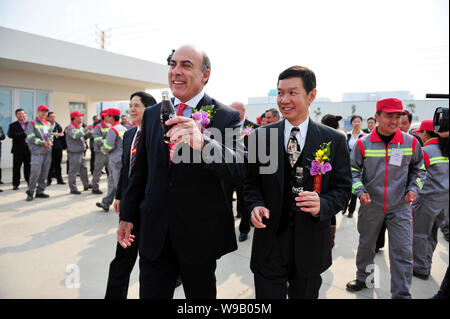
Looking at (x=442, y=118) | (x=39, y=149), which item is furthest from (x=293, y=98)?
(x=39, y=149)

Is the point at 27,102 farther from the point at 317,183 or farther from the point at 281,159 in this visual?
the point at 317,183

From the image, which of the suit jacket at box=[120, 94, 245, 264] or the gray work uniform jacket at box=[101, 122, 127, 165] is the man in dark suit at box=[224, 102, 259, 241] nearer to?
the suit jacket at box=[120, 94, 245, 264]

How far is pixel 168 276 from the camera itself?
72.0 inches

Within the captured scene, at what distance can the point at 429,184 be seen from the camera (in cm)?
353

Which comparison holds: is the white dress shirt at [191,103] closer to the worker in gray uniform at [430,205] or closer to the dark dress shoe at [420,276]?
the worker in gray uniform at [430,205]

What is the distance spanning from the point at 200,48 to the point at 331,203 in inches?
52.8

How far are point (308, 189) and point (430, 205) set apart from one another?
8.65ft

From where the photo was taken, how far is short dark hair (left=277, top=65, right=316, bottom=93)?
1881 millimetres

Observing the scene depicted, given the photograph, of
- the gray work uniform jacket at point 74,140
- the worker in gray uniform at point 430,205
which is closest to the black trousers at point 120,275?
the worker in gray uniform at point 430,205

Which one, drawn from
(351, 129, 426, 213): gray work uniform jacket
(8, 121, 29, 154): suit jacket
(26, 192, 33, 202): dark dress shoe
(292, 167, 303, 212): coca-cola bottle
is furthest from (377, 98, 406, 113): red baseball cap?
(8, 121, 29, 154): suit jacket

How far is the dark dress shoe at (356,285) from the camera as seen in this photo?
10.3 ft
